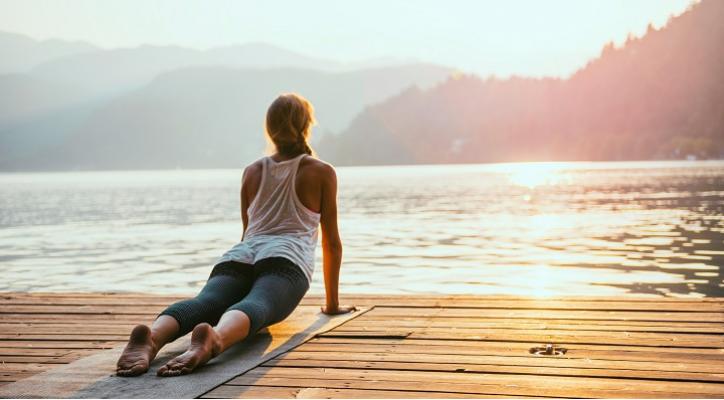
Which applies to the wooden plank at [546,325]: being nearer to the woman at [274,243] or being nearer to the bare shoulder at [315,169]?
the woman at [274,243]

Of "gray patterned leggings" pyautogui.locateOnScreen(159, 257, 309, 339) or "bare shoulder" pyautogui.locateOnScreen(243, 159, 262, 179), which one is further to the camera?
"bare shoulder" pyautogui.locateOnScreen(243, 159, 262, 179)

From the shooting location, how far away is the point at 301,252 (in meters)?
4.81

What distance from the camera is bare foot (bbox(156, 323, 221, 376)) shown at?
387cm

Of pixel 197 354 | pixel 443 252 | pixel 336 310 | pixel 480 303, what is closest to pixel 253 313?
pixel 197 354

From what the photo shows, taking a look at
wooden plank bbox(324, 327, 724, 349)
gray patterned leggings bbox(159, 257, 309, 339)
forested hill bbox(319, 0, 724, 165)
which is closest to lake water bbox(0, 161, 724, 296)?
wooden plank bbox(324, 327, 724, 349)

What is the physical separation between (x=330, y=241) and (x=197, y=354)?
1487mm

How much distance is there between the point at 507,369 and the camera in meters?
3.95

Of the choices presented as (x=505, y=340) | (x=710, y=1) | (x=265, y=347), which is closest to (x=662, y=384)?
(x=505, y=340)

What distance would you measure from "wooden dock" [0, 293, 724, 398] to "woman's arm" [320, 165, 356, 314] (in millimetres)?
265

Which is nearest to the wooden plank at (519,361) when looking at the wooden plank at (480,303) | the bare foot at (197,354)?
the bare foot at (197,354)

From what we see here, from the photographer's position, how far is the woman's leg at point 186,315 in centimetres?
398

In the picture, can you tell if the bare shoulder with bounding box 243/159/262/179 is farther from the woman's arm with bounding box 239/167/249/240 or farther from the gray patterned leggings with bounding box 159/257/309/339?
the gray patterned leggings with bounding box 159/257/309/339

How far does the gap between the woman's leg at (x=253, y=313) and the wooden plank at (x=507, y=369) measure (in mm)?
256

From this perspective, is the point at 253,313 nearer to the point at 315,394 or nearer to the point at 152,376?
the point at 152,376
